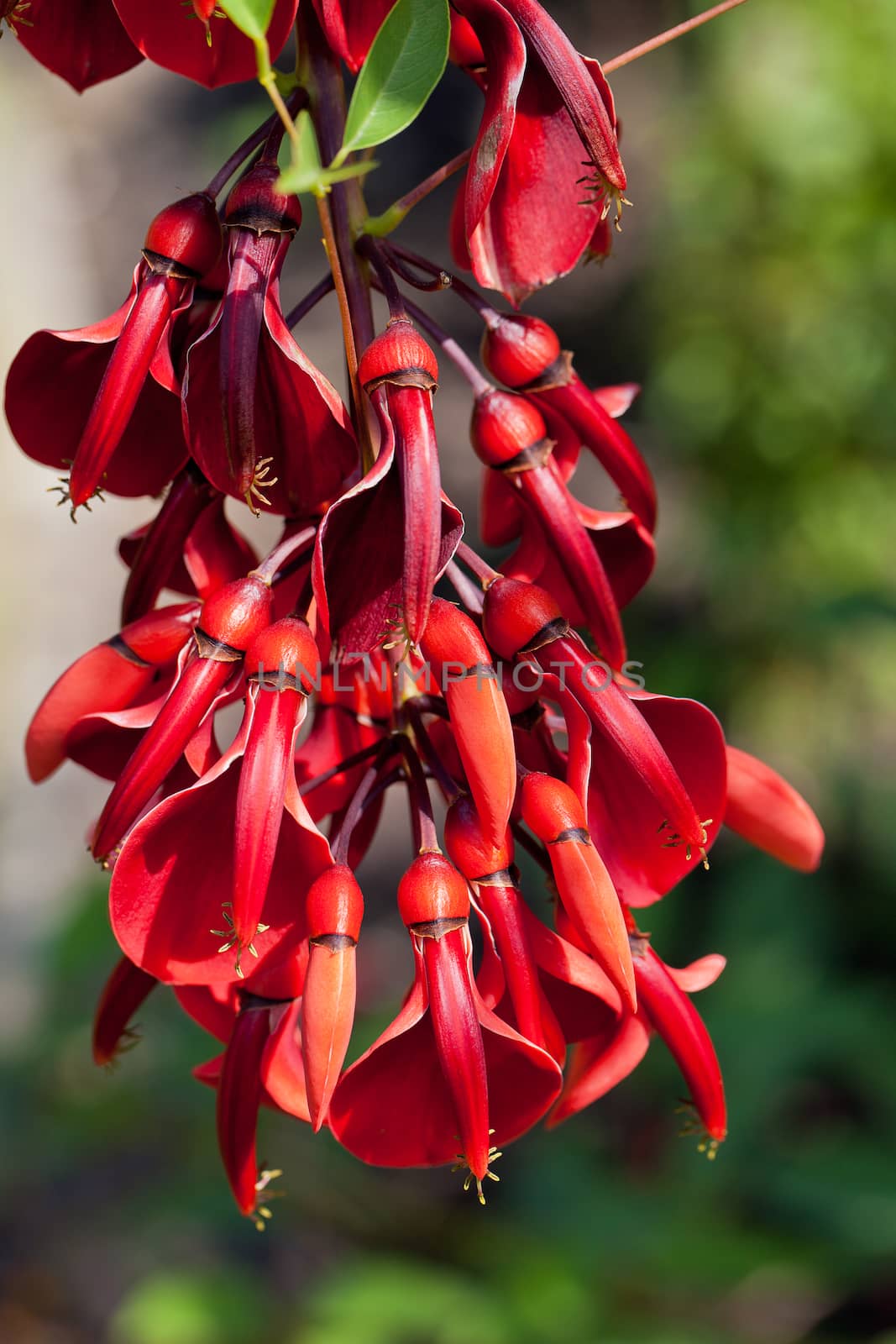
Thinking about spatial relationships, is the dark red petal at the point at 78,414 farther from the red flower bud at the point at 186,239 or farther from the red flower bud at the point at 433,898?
the red flower bud at the point at 433,898

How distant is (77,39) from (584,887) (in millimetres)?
463

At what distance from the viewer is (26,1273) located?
2.18 meters

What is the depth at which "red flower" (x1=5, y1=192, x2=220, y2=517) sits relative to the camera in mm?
468

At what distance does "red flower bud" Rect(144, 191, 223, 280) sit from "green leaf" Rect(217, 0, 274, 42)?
0.43ft

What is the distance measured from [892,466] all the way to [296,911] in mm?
2398

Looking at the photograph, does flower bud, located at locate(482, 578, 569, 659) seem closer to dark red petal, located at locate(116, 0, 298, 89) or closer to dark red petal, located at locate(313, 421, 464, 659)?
dark red petal, located at locate(313, 421, 464, 659)

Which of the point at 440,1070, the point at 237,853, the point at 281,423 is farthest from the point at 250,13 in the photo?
the point at 440,1070

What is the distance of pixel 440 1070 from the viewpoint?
0.50 metres

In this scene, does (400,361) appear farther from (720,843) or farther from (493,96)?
(720,843)

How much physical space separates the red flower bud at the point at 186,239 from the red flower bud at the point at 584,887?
0.27 metres

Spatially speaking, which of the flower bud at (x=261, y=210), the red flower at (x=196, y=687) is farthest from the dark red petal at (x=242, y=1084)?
the flower bud at (x=261, y=210)

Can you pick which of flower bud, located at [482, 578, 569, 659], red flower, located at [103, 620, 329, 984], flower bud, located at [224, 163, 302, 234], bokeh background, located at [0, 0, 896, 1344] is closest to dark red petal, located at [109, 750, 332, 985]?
red flower, located at [103, 620, 329, 984]

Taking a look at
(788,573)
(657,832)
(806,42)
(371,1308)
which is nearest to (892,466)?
(788,573)

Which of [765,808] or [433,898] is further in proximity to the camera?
[765,808]
